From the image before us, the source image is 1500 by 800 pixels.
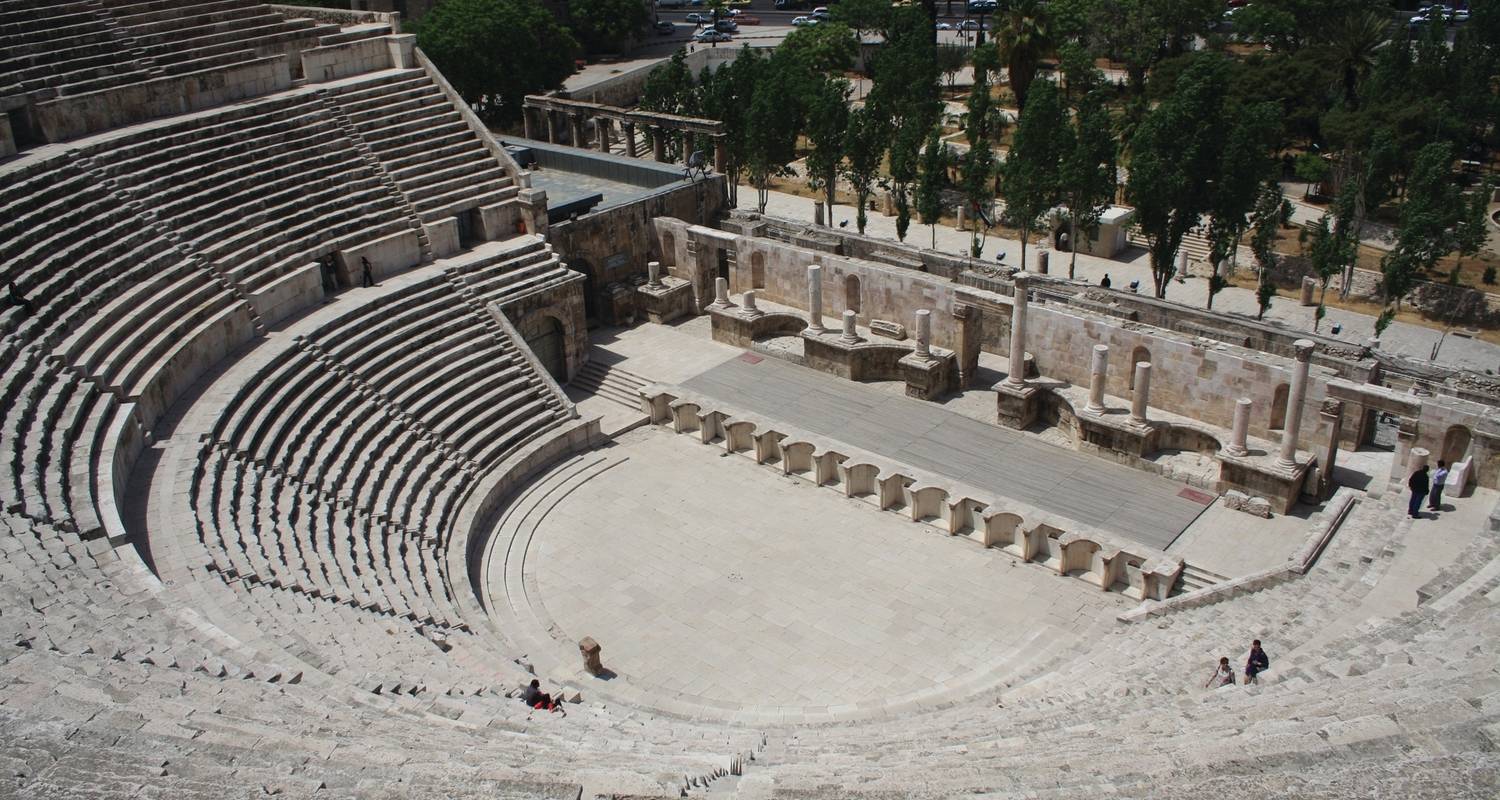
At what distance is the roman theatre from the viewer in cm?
1438

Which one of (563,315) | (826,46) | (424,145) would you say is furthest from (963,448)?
(826,46)

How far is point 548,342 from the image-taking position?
35.0 m

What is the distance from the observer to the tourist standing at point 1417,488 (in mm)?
24141

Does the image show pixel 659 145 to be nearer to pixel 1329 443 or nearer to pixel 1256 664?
pixel 1329 443

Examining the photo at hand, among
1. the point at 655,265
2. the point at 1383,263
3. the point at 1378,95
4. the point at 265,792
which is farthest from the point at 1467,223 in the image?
the point at 265,792

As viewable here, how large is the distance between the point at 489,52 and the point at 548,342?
95.2 feet

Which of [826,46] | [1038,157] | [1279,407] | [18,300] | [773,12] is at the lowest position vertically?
[1279,407]

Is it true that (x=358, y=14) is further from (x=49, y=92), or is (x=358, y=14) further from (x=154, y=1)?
(x=49, y=92)

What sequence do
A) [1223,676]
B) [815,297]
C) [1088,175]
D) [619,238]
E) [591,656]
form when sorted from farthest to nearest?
[619,238], [1088,175], [815,297], [591,656], [1223,676]

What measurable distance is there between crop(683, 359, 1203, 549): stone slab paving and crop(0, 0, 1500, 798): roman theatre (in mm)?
143

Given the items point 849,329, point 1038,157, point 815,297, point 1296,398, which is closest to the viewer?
point 1296,398

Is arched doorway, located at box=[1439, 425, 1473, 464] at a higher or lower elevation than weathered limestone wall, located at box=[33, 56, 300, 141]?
lower

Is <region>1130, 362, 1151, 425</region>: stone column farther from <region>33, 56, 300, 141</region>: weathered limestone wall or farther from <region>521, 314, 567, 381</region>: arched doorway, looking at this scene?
<region>33, 56, 300, 141</region>: weathered limestone wall

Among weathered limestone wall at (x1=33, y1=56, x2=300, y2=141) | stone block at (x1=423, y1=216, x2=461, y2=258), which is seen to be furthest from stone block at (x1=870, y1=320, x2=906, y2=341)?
weathered limestone wall at (x1=33, y1=56, x2=300, y2=141)
